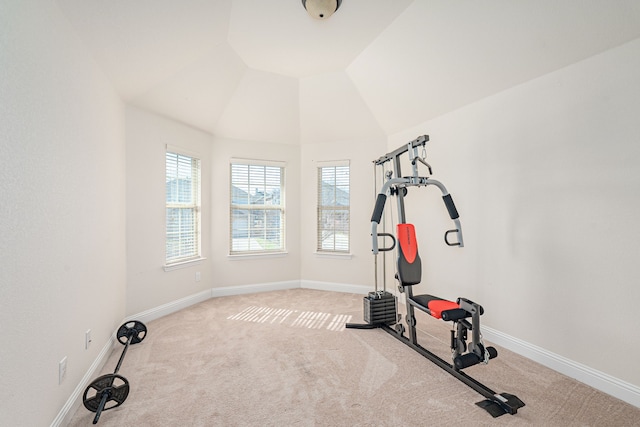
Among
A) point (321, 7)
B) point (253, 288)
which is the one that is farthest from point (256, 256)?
point (321, 7)

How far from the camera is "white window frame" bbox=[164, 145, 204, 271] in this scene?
383cm

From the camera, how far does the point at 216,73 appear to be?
3512mm

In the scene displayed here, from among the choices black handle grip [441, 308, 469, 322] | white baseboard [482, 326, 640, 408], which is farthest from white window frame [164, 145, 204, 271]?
white baseboard [482, 326, 640, 408]

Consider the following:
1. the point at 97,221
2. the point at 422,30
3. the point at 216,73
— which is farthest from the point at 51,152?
the point at 422,30

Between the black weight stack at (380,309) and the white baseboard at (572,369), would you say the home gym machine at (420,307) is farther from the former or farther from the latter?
the white baseboard at (572,369)

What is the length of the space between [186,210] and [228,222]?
68 cm

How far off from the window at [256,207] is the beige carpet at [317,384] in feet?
5.37

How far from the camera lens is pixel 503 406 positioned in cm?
193

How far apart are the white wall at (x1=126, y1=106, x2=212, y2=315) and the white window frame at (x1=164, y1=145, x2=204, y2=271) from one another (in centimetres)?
A: 8

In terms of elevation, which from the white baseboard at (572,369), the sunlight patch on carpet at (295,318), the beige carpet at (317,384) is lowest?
the beige carpet at (317,384)

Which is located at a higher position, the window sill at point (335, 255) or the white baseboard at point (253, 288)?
the window sill at point (335, 255)

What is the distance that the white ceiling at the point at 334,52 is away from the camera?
2.17 metres

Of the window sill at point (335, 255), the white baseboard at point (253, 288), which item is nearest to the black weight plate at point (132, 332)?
the white baseboard at point (253, 288)

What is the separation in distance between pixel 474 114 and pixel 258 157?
3.12 m
